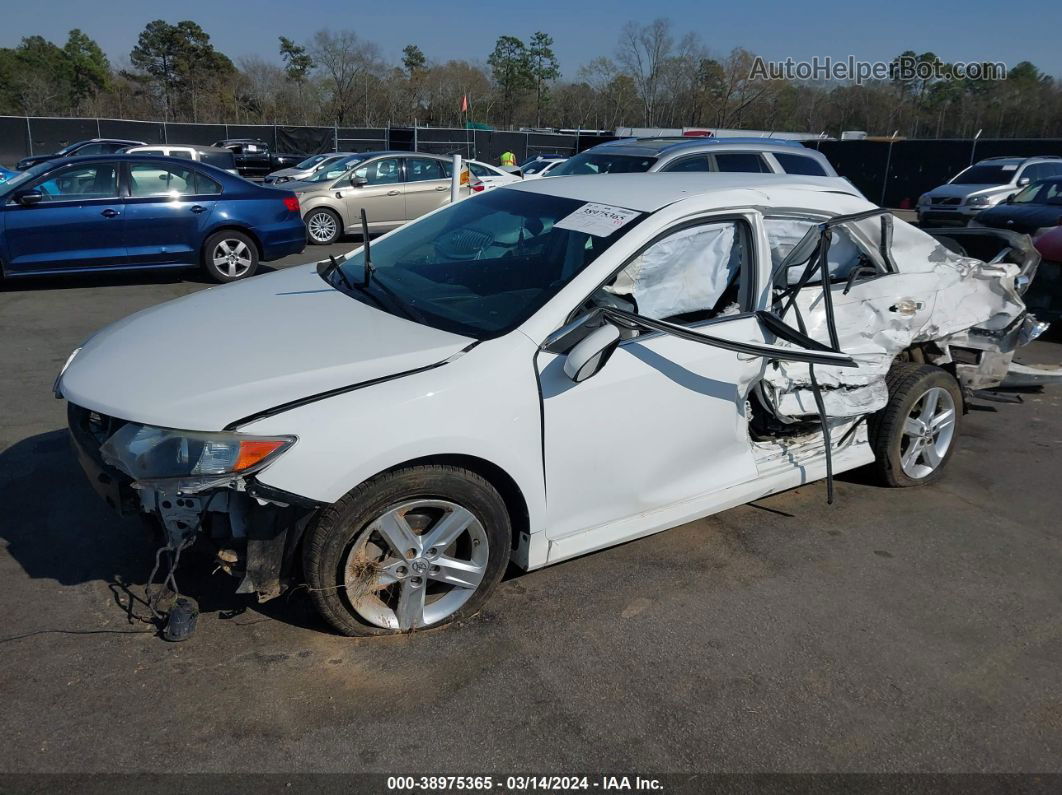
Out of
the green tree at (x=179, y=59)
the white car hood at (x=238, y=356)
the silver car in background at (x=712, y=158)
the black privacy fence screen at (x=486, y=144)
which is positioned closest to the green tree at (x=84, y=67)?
the green tree at (x=179, y=59)

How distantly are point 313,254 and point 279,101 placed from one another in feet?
183

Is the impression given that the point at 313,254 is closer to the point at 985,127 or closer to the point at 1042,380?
the point at 1042,380

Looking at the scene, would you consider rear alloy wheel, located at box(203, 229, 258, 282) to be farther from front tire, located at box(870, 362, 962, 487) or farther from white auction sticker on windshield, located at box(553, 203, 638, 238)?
front tire, located at box(870, 362, 962, 487)

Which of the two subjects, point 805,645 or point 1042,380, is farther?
point 1042,380

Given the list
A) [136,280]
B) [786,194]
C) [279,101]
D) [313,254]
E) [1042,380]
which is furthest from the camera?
[279,101]

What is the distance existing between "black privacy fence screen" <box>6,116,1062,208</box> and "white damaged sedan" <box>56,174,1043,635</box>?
18.8 metres

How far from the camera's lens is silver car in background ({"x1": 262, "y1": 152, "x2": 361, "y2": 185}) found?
15758mm

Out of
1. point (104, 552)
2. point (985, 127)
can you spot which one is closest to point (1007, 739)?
point (104, 552)

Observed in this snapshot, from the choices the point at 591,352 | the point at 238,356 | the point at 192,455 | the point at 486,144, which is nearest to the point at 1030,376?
the point at 591,352

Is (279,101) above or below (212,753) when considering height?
above

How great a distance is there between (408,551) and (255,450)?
0.69m

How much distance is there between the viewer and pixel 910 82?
5625 centimetres

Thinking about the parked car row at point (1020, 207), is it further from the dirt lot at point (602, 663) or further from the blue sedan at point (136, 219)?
the blue sedan at point (136, 219)

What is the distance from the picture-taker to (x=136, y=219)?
380 inches
